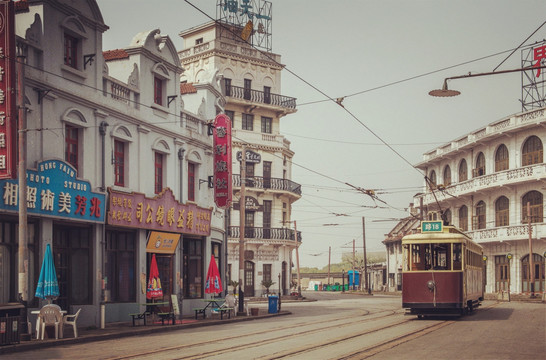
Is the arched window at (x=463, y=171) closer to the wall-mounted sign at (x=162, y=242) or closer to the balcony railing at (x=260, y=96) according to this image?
the balcony railing at (x=260, y=96)

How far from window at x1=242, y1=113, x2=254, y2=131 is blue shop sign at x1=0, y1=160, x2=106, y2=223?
34.2m

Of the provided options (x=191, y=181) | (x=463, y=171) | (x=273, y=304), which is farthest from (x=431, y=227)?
(x=463, y=171)

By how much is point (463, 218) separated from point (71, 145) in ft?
146

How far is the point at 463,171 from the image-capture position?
6253 centimetres

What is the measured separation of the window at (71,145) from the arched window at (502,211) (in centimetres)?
3918

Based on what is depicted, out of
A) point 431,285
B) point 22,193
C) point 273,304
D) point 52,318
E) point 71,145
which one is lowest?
point 273,304

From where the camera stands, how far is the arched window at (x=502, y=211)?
182ft

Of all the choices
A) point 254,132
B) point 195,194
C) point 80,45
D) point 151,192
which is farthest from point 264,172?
point 80,45

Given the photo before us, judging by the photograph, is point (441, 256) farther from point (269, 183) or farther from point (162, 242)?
point (269, 183)

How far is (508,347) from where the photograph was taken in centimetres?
1664

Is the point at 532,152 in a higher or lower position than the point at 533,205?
higher

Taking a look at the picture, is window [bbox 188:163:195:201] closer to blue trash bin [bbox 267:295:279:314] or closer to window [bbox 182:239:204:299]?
window [bbox 182:239:204:299]

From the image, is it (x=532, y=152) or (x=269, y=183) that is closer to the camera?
(x=532, y=152)

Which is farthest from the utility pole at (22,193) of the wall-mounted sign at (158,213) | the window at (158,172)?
the window at (158,172)
